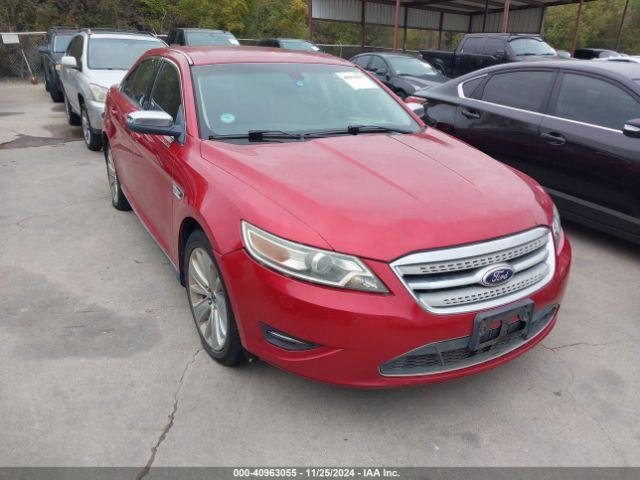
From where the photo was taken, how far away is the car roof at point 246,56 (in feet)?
11.8

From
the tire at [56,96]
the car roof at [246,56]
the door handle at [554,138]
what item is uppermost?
the car roof at [246,56]

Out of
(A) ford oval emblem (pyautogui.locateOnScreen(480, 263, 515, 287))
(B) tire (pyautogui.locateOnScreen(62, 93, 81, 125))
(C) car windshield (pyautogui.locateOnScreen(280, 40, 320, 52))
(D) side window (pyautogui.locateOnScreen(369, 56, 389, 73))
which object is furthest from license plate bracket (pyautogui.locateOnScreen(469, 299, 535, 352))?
(C) car windshield (pyautogui.locateOnScreen(280, 40, 320, 52))

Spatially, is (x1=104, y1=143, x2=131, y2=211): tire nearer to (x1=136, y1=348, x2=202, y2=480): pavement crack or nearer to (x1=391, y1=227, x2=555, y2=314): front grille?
(x1=136, y1=348, x2=202, y2=480): pavement crack

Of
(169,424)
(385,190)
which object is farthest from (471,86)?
Result: (169,424)

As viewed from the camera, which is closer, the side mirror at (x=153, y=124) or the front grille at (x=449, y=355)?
the front grille at (x=449, y=355)

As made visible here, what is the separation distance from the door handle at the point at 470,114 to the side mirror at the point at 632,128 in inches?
64.5

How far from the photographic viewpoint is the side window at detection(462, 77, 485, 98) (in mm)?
5695

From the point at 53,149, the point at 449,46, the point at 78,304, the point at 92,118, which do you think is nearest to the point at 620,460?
the point at 78,304

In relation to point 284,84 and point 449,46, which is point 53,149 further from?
point 449,46

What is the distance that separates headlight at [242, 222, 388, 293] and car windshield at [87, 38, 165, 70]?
6.99m

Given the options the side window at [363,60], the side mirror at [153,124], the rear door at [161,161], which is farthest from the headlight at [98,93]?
the side window at [363,60]

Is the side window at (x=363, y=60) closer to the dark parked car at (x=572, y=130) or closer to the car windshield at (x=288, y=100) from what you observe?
the dark parked car at (x=572, y=130)

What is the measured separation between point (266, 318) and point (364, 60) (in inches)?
459

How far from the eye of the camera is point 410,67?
1198cm
